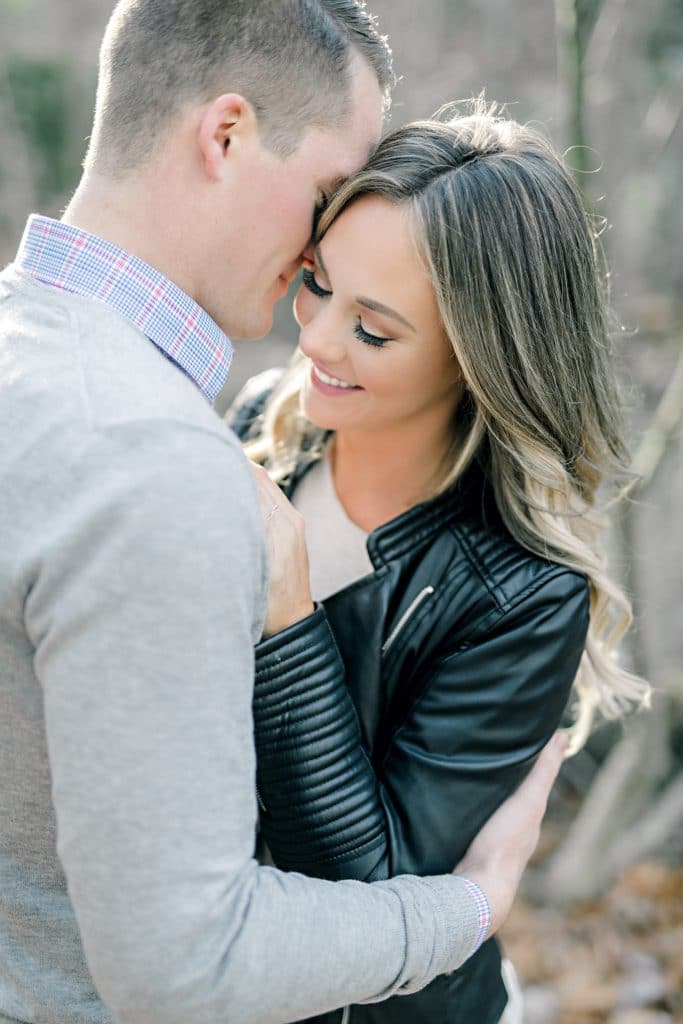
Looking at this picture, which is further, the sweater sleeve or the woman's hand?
the woman's hand

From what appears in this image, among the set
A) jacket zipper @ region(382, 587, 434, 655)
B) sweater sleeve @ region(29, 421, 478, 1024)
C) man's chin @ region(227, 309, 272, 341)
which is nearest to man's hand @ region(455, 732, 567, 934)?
jacket zipper @ region(382, 587, 434, 655)

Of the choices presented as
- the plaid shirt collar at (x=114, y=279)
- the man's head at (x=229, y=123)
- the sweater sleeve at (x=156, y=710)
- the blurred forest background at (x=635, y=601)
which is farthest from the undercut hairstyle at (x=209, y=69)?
the blurred forest background at (x=635, y=601)

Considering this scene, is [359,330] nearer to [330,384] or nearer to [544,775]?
[330,384]

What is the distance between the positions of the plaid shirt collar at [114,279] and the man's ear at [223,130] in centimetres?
21

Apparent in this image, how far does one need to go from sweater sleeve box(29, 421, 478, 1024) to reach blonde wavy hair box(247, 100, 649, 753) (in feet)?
3.16

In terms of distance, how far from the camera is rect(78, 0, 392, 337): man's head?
1.58 metres

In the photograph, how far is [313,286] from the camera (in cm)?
216

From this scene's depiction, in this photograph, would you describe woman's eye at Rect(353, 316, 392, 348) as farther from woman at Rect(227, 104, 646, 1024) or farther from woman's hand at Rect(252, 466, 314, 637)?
woman's hand at Rect(252, 466, 314, 637)

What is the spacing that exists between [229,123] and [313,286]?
59 centimetres

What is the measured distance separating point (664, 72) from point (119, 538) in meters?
4.01

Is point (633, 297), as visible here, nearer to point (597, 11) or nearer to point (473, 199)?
point (597, 11)

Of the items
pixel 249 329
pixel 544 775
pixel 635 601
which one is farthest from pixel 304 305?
pixel 635 601

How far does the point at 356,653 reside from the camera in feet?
6.79

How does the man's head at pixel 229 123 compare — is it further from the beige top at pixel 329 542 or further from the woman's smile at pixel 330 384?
the beige top at pixel 329 542
